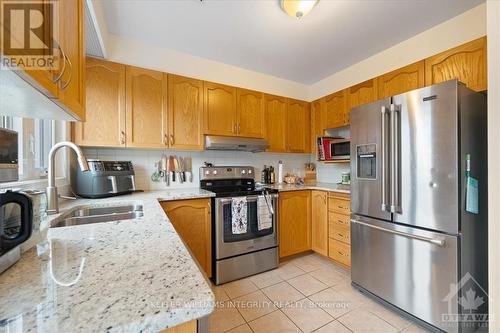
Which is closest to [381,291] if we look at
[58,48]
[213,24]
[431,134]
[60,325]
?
[431,134]

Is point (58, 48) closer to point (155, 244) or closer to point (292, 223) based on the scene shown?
point (155, 244)

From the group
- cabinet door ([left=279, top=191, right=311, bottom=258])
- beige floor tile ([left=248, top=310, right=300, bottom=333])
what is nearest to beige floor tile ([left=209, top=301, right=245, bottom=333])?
beige floor tile ([left=248, top=310, right=300, bottom=333])

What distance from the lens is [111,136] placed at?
76.9 inches

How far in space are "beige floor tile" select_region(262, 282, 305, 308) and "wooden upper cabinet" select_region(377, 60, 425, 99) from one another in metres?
2.17

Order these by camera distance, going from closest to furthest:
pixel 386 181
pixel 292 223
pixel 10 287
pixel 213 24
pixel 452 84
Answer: pixel 10 287 < pixel 452 84 < pixel 386 181 < pixel 213 24 < pixel 292 223

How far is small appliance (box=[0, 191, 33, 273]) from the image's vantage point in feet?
1.86

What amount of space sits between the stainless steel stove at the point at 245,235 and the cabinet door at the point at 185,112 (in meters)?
0.59

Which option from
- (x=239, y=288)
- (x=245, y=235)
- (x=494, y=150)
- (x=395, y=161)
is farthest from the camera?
(x=245, y=235)

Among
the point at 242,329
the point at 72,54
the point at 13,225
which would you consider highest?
the point at 72,54

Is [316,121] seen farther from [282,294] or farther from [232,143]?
[282,294]

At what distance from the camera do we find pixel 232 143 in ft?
7.95

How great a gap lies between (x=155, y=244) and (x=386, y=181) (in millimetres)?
1685

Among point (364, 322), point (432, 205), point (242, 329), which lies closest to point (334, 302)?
point (364, 322)

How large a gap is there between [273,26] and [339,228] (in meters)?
2.14
